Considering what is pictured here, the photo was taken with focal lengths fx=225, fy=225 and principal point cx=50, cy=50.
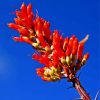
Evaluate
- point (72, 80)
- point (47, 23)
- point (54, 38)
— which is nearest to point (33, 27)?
point (47, 23)

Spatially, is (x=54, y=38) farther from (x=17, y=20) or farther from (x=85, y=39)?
(x=17, y=20)

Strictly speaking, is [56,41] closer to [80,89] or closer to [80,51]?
[80,51]

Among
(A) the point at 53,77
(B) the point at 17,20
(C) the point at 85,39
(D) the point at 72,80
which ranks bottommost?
(D) the point at 72,80

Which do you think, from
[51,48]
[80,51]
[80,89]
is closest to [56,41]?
[51,48]

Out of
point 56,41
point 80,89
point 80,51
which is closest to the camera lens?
point 80,89

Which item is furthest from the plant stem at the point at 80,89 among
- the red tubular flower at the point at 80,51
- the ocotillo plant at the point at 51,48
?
the red tubular flower at the point at 80,51

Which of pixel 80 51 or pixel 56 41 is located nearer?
pixel 56 41
